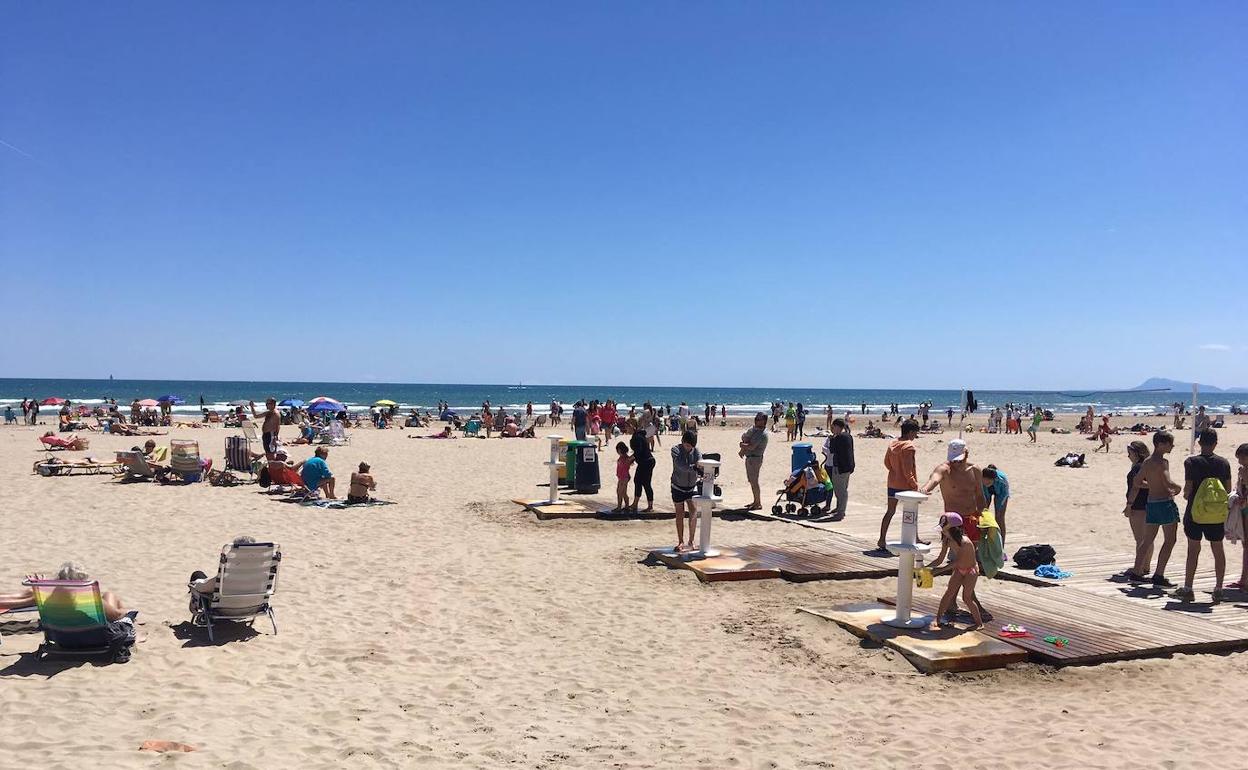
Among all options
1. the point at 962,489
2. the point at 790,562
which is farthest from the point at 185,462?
the point at 962,489

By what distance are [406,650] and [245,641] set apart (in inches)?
46.3

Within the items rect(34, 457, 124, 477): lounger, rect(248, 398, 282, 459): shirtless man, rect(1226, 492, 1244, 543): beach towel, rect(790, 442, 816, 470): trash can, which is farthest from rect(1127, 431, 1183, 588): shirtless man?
rect(34, 457, 124, 477): lounger

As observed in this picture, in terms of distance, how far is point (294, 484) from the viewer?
554 inches

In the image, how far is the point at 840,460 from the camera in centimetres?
1117

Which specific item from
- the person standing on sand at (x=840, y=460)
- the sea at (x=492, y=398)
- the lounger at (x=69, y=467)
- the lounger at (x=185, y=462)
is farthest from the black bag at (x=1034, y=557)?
the sea at (x=492, y=398)

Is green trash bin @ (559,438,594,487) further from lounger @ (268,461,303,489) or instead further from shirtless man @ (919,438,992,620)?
shirtless man @ (919,438,992,620)

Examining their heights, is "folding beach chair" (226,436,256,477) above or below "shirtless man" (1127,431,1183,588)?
below

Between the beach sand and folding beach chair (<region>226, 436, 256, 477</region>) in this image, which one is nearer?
the beach sand

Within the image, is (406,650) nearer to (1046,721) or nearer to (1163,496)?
(1046,721)

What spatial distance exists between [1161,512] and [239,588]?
26.1 ft

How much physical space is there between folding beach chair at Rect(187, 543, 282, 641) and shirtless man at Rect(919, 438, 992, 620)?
5.06 metres

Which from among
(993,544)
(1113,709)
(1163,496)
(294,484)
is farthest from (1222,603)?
(294,484)

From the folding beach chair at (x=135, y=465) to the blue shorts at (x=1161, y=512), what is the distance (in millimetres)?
14675

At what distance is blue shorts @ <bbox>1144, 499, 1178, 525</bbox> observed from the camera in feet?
24.9
